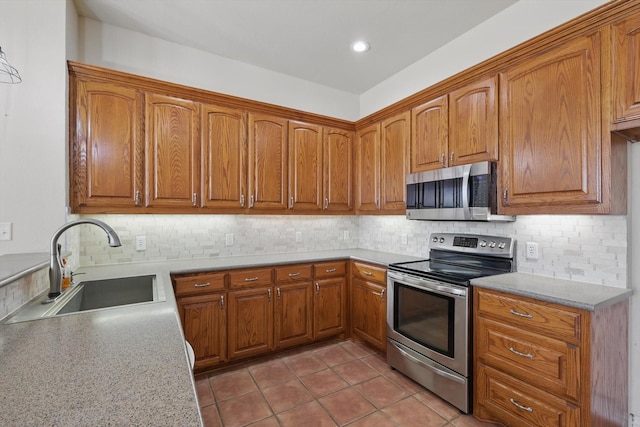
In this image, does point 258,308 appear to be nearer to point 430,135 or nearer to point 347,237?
point 347,237

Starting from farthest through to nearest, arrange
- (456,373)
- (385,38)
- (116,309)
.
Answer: (385,38) < (456,373) < (116,309)

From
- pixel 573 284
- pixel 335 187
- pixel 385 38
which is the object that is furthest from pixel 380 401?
pixel 385 38

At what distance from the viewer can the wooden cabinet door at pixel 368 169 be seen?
322cm

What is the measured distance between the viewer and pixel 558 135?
5.96 feet

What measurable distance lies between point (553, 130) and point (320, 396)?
92.8 inches

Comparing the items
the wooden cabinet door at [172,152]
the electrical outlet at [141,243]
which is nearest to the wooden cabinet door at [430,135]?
the wooden cabinet door at [172,152]

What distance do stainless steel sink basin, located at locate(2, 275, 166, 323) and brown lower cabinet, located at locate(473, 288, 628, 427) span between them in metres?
1.91

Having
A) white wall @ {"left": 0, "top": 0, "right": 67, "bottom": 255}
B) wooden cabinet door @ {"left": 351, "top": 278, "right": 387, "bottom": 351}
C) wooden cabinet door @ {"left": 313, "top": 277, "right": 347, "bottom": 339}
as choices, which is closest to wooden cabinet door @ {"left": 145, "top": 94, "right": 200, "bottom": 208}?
white wall @ {"left": 0, "top": 0, "right": 67, "bottom": 255}

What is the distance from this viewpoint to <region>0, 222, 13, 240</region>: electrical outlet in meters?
1.85

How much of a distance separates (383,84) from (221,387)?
3.44 metres

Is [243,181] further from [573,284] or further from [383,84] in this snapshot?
[573,284]

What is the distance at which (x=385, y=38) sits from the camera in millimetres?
2680

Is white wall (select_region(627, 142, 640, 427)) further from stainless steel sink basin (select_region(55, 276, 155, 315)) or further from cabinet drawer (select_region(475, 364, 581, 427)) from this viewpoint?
stainless steel sink basin (select_region(55, 276, 155, 315))

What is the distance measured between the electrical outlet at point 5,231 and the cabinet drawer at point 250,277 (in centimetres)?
140
